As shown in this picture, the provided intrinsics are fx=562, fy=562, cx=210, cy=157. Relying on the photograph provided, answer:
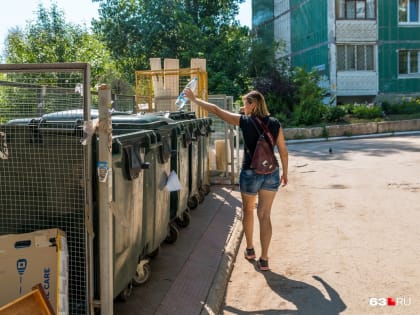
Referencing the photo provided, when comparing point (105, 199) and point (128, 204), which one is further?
point (128, 204)

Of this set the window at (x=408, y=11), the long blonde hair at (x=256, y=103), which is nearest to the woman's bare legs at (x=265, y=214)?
the long blonde hair at (x=256, y=103)

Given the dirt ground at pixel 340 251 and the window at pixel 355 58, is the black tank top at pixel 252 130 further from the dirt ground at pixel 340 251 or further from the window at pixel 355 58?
the window at pixel 355 58

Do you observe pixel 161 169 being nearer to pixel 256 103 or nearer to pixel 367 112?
pixel 256 103

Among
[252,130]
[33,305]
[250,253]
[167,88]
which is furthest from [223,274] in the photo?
[167,88]

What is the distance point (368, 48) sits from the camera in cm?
2902

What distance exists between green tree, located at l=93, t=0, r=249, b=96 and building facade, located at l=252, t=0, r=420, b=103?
4.31m

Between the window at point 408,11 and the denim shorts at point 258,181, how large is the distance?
84.8 feet

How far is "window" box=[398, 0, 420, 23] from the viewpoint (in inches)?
1142

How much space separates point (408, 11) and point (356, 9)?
9.55 feet

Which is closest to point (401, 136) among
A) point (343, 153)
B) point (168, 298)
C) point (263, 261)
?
point (343, 153)

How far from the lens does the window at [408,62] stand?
29.2m

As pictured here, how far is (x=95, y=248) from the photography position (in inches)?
157

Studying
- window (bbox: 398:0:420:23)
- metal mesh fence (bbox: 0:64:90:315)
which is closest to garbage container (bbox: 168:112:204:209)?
metal mesh fence (bbox: 0:64:90:315)

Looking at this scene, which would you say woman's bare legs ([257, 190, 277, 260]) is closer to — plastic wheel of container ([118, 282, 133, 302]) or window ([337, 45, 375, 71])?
plastic wheel of container ([118, 282, 133, 302])
